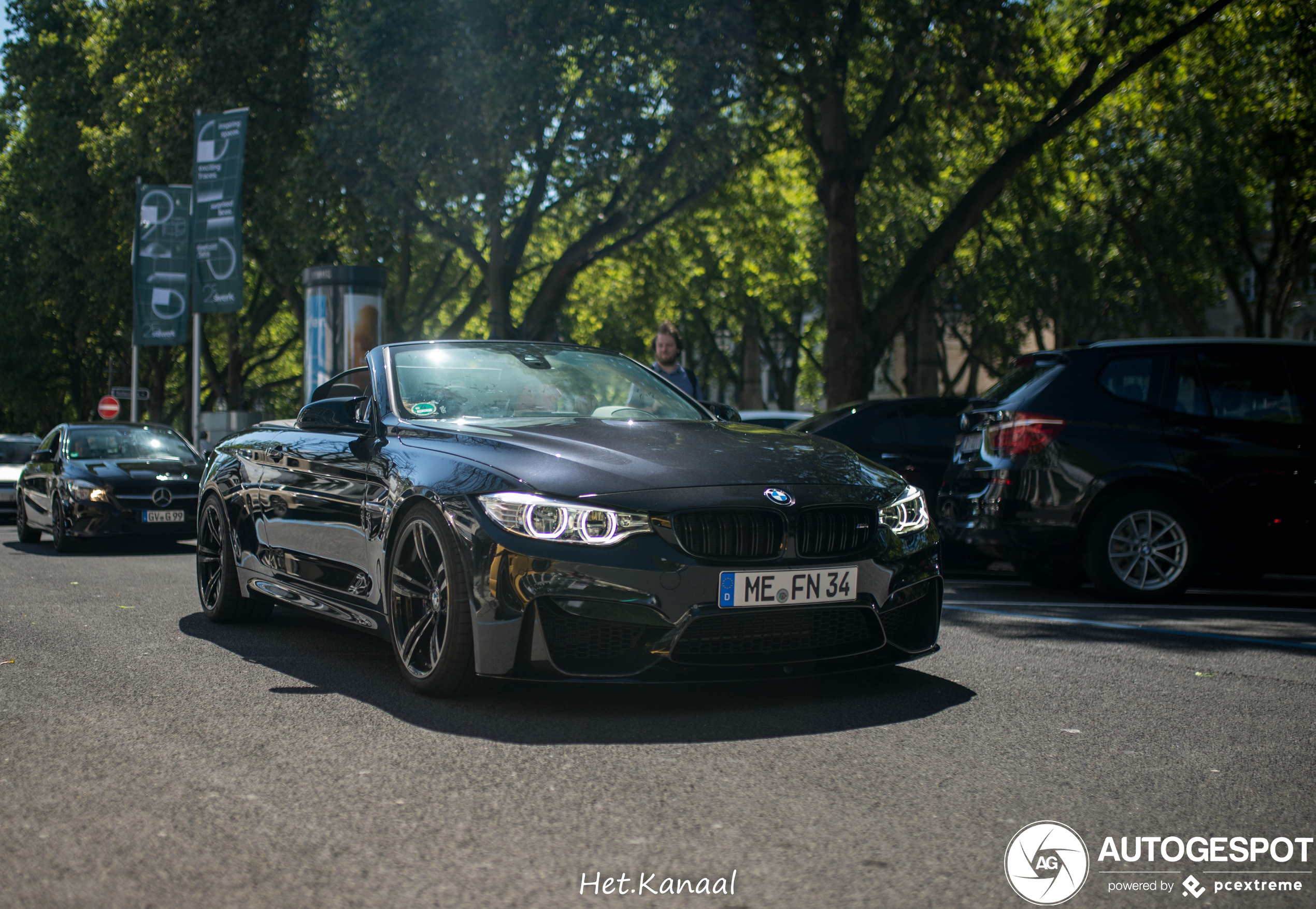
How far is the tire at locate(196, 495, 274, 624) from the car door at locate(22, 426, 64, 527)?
749 cm

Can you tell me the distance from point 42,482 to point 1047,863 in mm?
13670

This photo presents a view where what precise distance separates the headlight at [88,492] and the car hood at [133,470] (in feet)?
0.30

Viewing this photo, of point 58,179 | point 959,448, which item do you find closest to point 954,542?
point 959,448

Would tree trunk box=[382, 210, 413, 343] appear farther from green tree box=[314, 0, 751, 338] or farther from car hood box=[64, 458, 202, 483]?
car hood box=[64, 458, 202, 483]

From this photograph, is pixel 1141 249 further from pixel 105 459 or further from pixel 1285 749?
pixel 1285 749

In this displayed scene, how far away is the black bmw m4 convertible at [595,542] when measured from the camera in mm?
4391

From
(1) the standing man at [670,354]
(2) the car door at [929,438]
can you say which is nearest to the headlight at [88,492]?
(1) the standing man at [670,354]

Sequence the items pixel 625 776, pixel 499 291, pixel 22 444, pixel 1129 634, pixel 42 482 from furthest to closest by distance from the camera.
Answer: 1. pixel 499 291
2. pixel 22 444
3. pixel 42 482
4. pixel 1129 634
5. pixel 625 776

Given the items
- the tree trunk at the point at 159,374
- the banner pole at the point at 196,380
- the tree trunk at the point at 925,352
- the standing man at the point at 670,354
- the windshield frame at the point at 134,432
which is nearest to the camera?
the standing man at the point at 670,354

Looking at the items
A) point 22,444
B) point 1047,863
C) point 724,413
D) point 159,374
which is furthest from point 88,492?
point 159,374

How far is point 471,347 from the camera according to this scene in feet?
20.4

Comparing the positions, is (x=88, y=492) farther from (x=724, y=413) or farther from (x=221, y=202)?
(x=724, y=413)
